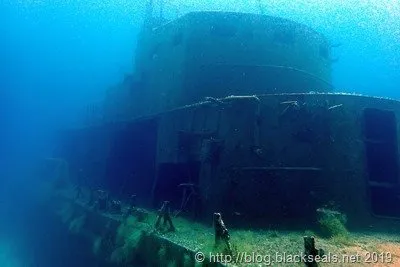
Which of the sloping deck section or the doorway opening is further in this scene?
the doorway opening

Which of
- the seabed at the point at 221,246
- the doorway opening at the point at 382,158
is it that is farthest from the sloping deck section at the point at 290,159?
the seabed at the point at 221,246

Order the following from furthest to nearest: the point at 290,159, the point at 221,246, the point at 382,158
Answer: the point at 382,158
the point at 290,159
the point at 221,246

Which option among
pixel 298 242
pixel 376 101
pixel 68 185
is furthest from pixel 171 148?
pixel 68 185

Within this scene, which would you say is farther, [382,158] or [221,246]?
[382,158]

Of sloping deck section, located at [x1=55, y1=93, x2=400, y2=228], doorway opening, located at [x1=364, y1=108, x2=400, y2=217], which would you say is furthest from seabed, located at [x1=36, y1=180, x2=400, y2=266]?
doorway opening, located at [x1=364, y1=108, x2=400, y2=217]

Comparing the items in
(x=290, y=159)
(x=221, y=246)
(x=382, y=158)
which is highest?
(x=382, y=158)

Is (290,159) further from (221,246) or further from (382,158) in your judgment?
(221,246)

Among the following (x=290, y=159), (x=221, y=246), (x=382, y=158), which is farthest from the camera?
(x=382, y=158)

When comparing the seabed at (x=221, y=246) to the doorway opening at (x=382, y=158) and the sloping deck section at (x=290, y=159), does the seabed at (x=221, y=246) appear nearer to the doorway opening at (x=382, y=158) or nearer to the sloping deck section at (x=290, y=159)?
the sloping deck section at (x=290, y=159)

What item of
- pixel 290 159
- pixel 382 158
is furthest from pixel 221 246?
pixel 382 158

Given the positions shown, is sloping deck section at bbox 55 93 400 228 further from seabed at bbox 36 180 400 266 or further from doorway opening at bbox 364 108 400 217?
seabed at bbox 36 180 400 266

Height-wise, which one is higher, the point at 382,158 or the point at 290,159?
the point at 382,158

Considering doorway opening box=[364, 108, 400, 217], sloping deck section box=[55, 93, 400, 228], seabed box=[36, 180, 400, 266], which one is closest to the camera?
seabed box=[36, 180, 400, 266]

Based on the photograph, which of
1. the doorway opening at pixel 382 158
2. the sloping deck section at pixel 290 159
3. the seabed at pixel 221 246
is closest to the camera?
the seabed at pixel 221 246
